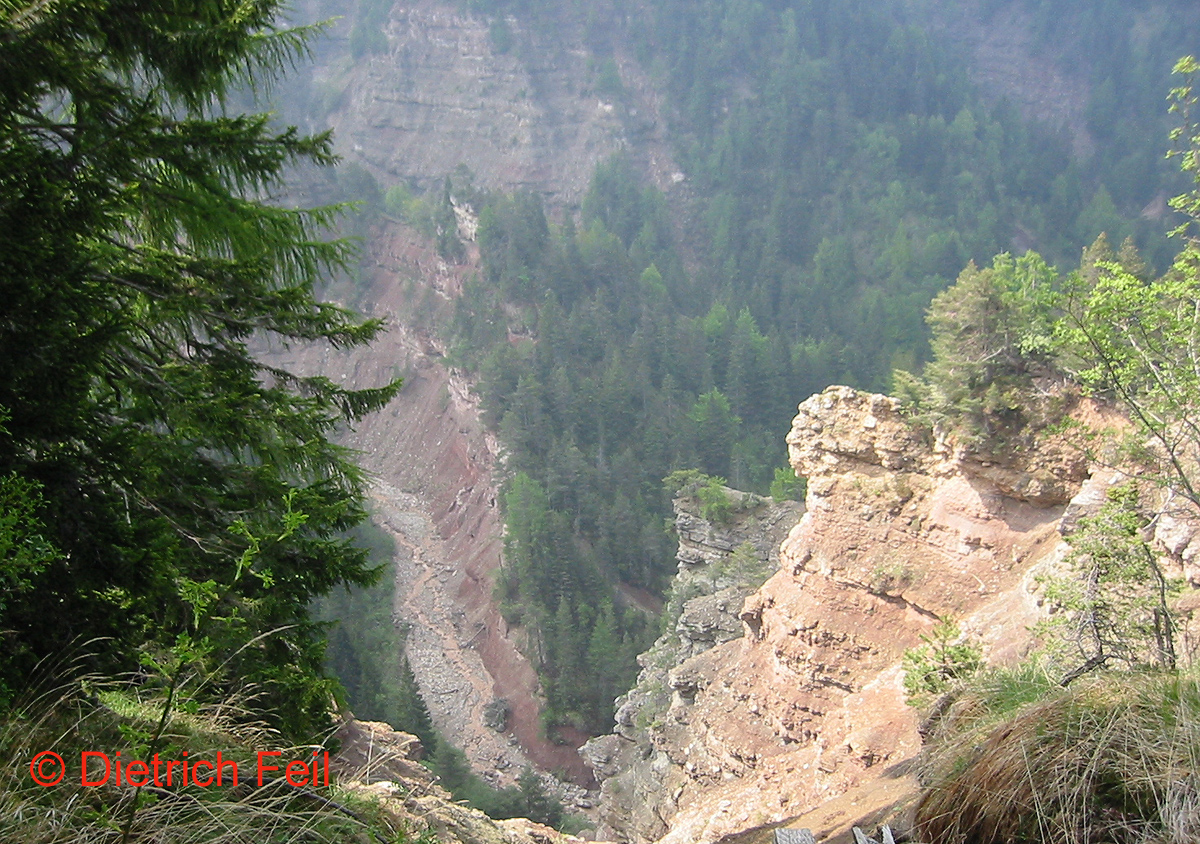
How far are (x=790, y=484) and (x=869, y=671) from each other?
26975 mm

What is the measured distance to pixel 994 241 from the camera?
252 ft

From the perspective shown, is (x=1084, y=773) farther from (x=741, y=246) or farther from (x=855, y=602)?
(x=741, y=246)

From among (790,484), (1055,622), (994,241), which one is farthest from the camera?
(994,241)

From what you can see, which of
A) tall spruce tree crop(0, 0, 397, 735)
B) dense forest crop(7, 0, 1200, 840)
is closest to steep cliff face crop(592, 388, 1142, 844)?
dense forest crop(7, 0, 1200, 840)

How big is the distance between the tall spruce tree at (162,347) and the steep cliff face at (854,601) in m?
9.91

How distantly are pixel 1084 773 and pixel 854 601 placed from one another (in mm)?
12016

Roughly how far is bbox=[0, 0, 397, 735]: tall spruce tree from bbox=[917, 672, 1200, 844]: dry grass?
3.40 m

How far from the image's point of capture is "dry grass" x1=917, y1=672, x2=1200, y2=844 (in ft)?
11.0

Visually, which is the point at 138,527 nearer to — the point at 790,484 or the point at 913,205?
the point at 790,484

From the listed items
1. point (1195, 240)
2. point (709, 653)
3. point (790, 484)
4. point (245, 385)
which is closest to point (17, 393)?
point (245, 385)

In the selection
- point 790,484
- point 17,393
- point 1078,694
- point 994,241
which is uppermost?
point 994,241

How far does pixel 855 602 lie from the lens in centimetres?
1502

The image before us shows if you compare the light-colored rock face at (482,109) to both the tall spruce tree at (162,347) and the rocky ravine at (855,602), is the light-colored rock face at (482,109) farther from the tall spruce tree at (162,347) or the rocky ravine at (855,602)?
the tall spruce tree at (162,347)

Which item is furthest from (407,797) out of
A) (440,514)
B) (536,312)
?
(536,312)
